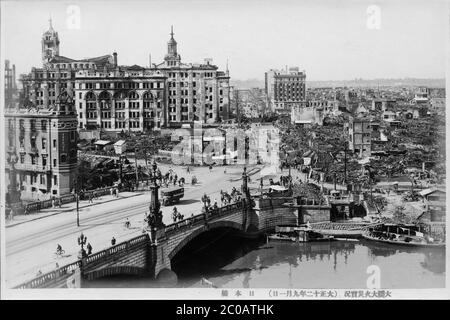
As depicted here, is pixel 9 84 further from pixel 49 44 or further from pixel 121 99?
pixel 121 99

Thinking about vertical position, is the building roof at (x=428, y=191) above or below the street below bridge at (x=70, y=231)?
above

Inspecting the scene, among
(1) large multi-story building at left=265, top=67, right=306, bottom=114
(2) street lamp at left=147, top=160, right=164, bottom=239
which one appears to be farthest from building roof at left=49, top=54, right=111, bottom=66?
(1) large multi-story building at left=265, top=67, right=306, bottom=114

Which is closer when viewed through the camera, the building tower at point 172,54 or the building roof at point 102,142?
the building tower at point 172,54

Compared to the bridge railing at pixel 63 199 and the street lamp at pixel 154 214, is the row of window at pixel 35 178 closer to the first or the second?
the bridge railing at pixel 63 199

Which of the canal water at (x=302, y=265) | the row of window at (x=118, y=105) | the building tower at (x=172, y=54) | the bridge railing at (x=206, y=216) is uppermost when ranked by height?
the building tower at (x=172, y=54)

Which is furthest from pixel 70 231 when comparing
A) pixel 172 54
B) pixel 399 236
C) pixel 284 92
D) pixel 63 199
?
pixel 284 92

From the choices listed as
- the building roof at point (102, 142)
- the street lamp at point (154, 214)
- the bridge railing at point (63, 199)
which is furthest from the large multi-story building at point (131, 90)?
the street lamp at point (154, 214)

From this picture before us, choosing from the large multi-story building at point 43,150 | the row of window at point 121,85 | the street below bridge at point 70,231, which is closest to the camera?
the street below bridge at point 70,231

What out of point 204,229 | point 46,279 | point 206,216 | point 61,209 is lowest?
point 204,229
